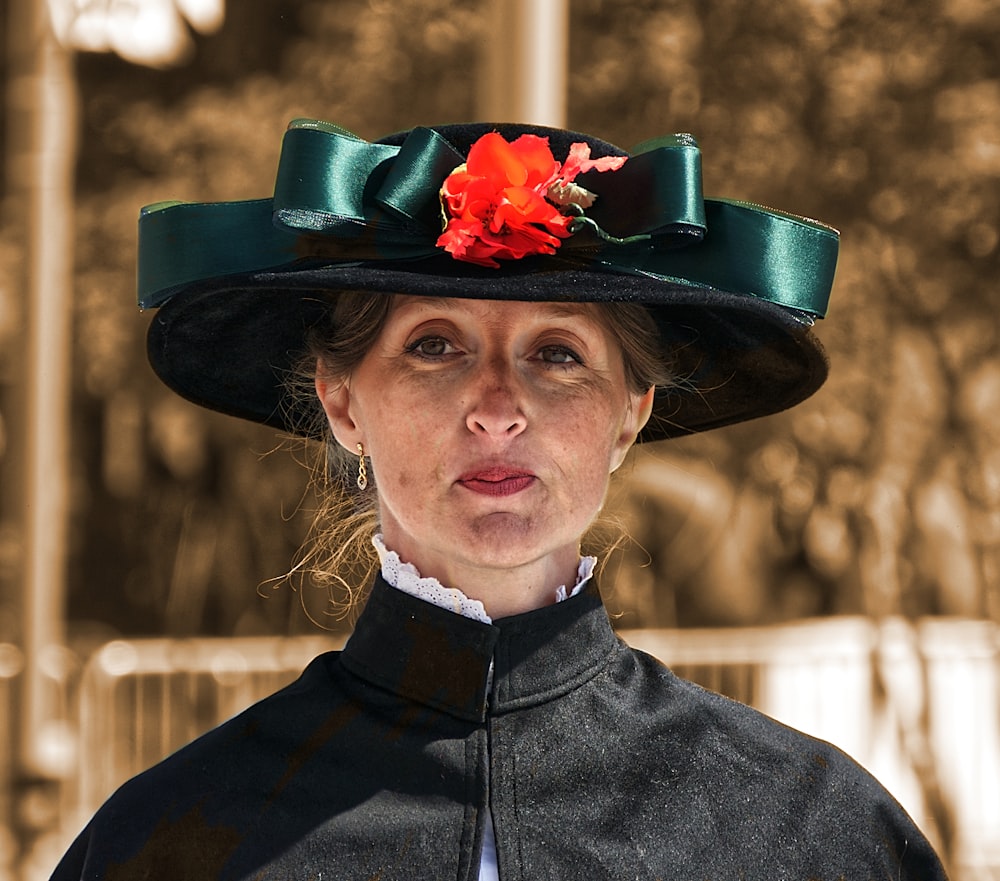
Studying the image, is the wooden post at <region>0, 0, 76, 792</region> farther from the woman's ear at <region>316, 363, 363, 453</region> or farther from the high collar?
the high collar

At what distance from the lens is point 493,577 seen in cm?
247

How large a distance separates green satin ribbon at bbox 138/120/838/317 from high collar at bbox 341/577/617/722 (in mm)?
519

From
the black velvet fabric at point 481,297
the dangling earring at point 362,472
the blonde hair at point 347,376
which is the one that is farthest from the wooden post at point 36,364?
the dangling earring at point 362,472

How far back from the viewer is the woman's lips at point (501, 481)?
92.2 inches

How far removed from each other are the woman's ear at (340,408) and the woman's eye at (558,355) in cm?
34

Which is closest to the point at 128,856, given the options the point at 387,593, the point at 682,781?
the point at 387,593

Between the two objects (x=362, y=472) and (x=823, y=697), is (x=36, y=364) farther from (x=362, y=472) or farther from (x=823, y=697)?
(x=362, y=472)

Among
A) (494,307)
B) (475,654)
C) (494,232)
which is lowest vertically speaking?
(475,654)

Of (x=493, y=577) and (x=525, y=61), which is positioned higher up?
(x=525, y=61)

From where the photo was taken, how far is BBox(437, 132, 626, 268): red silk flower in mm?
2322

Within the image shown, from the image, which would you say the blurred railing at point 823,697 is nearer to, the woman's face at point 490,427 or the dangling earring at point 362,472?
the dangling earring at point 362,472

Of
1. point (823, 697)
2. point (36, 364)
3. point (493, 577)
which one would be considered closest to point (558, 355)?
point (493, 577)

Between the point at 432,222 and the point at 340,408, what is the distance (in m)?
0.38

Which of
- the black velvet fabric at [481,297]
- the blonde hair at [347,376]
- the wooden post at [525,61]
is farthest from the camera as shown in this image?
the wooden post at [525,61]
